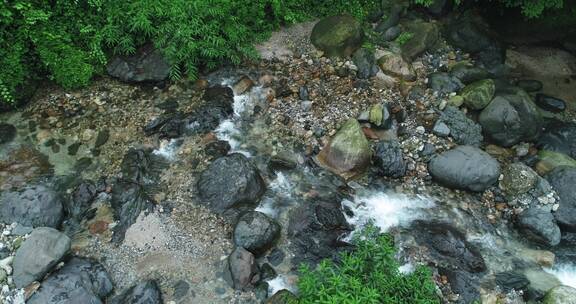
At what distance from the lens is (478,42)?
10.3 m

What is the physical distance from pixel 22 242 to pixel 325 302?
4435 mm

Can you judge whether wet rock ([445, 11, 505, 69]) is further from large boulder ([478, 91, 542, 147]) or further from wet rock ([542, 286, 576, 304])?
wet rock ([542, 286, 576, 304])

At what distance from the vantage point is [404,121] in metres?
8.91

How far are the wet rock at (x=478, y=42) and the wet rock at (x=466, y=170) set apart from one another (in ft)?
10.4

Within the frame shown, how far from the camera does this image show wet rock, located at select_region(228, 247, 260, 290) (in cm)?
646

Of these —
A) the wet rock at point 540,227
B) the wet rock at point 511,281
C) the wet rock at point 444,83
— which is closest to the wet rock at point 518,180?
the wet rock at point 540,227

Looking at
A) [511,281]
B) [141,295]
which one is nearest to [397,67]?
[511,281]

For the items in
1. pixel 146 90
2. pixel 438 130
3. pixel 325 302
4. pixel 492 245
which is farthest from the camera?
pixel 146 90

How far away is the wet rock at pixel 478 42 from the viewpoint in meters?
10.3

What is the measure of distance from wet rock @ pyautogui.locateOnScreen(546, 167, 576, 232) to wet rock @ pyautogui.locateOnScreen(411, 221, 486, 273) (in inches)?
65.8

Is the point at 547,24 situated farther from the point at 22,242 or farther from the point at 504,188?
the point at 22,242

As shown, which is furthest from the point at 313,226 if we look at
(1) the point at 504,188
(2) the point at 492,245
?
(1) the point at 504,188

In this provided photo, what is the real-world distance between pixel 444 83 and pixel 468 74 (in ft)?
1.99

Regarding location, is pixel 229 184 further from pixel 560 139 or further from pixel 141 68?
pixel 560 139
